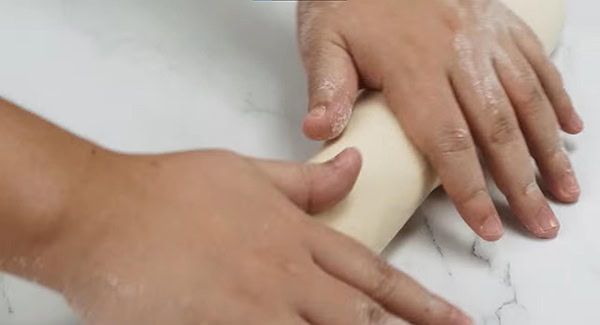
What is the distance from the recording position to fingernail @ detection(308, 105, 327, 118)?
746 mm

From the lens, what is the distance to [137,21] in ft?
3.33

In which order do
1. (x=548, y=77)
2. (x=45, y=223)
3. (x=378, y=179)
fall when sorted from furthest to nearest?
1. (x=548, y=77)
2. (x=378, y=179)
3. (x=45, y=223)

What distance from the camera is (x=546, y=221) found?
2.55ft

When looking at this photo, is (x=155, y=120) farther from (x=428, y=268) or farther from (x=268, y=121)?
(x=428, y=268)

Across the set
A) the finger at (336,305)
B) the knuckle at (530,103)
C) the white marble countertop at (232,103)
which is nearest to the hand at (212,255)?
the finger at (336,305)

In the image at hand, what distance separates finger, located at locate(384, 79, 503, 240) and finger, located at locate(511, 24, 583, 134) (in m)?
0.12

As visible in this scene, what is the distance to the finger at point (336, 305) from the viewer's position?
2.03 ft

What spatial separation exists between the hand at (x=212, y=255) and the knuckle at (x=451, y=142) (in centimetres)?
13

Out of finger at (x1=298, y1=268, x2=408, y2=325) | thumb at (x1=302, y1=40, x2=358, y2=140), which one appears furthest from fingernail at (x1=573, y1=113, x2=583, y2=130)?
finger at (x1=298, y1=268, x2=408, y2=325)

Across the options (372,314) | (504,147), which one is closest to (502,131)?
(504,147)

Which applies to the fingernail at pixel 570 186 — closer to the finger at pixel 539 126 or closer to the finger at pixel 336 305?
the finger at pixel 539 126

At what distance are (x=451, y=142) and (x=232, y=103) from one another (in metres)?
0.27

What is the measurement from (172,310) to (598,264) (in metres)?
0.39

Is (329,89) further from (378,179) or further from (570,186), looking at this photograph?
(570,186)
